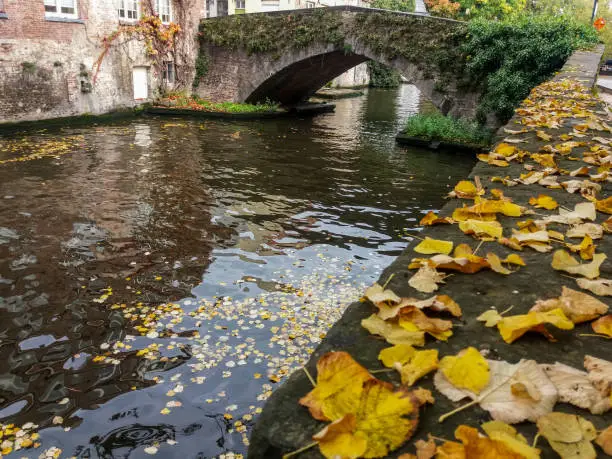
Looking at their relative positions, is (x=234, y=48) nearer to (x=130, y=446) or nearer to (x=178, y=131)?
(x=178, y=131)

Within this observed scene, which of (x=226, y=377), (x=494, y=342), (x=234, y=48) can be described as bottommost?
(x=226, y=377)

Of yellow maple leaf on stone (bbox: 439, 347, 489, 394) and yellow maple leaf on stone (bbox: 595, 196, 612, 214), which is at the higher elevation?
yellow maple leaf on stone (bbox: 595, 196, 612, 214)

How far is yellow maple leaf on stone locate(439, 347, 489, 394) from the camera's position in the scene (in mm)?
1195

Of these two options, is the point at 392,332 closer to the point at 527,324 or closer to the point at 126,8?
the point at 527,324

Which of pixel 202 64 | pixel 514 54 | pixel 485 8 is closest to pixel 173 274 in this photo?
pixel 514 54

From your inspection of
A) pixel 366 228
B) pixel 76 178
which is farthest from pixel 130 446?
pixel 76 178

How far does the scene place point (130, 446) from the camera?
10.2 ft

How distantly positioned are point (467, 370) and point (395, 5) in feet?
Answer: 125

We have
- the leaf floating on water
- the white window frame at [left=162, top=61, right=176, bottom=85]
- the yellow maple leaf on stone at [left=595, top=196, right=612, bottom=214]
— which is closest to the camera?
the leaf floating on water

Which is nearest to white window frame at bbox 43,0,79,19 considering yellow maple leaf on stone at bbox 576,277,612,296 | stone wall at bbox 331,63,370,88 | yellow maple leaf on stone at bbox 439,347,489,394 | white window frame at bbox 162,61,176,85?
white window frame at bbox 162,61,176,85

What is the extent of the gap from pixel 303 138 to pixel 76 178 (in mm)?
6906

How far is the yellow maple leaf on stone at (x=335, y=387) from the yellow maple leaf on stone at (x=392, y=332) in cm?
20

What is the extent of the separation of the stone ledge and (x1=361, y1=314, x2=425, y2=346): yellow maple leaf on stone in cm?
2

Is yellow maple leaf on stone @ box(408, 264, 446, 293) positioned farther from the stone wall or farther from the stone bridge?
the stone wall
